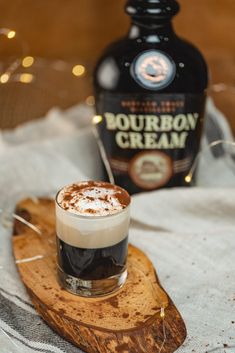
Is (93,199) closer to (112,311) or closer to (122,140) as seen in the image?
(112,311)

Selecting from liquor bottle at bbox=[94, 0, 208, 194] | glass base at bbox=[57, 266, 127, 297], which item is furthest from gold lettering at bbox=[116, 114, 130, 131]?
glass base at bbox=[57, 266, 127, 297]

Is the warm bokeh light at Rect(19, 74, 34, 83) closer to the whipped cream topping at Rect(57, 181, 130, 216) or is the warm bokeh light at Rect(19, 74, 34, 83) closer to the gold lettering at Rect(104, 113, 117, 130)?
the gold lettering at Rect(104, 113, 117, 130)

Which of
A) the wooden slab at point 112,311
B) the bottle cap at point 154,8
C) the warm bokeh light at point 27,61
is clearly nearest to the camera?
the wooden slab at point 112,311

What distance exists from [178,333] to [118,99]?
1.51 feet

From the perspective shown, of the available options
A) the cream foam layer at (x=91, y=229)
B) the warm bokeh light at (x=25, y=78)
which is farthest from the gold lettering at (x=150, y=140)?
the warm bokeh light at (x=25, y=78)

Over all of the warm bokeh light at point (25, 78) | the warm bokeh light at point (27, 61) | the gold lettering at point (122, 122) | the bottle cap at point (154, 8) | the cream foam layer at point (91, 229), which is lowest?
the cream foam layer at point (91, 229)

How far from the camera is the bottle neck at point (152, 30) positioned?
3.56 ft

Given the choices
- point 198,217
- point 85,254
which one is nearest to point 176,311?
point 85,254

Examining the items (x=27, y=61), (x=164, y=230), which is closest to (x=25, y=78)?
(x=27, y=61)

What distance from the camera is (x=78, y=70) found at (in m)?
1.70

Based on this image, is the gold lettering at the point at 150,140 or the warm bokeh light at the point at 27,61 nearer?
the gold lettering at the point at 150,140

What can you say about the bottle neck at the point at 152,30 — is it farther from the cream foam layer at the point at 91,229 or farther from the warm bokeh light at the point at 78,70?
the warm bokeh light at the point at 78,70

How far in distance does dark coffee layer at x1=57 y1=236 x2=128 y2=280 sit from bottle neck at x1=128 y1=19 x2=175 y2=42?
40 cm

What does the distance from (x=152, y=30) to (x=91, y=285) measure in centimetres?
48
